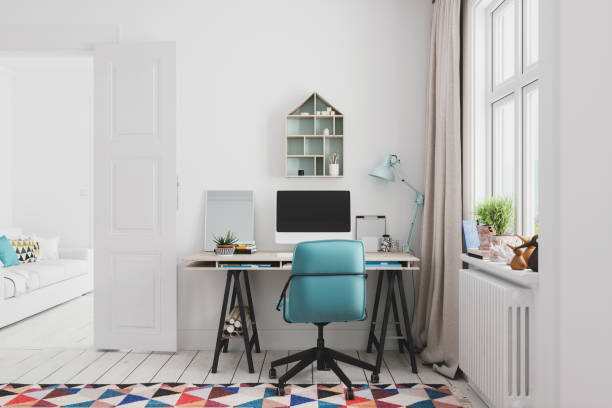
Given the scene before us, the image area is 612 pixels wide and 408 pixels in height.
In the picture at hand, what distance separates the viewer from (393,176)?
3303 mm

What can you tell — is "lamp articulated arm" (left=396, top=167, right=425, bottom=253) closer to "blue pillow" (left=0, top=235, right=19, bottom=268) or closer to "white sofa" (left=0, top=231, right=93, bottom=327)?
"white sofa" (left=0, top=231, right=93, bottom=327)

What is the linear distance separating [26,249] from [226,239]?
122 inches

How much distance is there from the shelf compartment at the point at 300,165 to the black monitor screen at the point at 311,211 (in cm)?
21

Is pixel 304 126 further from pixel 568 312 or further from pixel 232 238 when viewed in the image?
pixel 568 312

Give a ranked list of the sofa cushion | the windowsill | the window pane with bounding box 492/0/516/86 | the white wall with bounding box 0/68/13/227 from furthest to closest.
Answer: the white wall with bounding box 0/68/13/227 < the sofa cushion < the window pane with bounding box 492/0/516/86 < the windowsill

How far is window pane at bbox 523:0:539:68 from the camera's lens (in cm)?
232

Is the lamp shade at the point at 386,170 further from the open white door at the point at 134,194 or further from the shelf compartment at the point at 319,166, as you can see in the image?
the open white door at the point at 134,194

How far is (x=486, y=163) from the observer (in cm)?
287

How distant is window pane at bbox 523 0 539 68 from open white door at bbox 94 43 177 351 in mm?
2371

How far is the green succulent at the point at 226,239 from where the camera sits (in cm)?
313

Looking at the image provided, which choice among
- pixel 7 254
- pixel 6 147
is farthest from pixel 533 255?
pixel 6 147

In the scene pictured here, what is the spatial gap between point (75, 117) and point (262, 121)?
3.69 m

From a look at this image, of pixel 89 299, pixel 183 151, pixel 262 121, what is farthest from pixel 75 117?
pixel 262 121

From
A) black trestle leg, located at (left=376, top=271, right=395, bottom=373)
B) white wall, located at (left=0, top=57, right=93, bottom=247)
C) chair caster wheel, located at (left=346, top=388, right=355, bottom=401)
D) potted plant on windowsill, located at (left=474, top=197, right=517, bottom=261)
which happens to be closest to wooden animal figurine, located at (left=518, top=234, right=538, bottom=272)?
potted plant on windowsill, located at (left=474, top=197, right=517, bottom=261)
